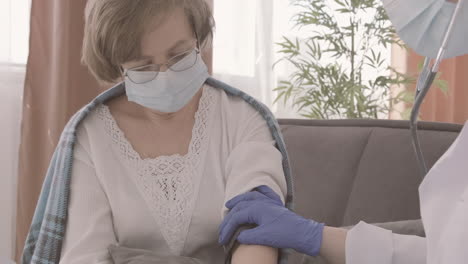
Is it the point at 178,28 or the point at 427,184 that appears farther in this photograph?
the point at 178,28

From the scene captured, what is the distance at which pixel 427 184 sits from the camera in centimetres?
82

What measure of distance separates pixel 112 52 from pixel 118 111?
0.17 meters

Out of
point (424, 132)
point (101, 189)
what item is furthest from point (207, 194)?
point (424, 132)

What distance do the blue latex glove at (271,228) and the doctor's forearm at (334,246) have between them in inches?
0.5

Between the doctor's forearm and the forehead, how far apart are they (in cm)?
54

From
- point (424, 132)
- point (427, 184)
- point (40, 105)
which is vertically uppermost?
point (427, 184)

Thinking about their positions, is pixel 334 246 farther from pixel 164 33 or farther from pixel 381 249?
pixel 164 33

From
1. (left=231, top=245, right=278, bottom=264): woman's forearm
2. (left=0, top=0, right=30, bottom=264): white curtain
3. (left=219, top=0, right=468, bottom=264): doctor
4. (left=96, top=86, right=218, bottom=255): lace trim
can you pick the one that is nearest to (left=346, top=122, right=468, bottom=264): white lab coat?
(left=219, top=0, right=468, bottom=264): doctor

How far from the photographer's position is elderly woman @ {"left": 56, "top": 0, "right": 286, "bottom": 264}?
1308 mm

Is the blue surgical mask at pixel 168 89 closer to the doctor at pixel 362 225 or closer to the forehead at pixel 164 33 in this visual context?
the forehead at pixel 164 33

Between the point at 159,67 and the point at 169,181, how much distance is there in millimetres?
266

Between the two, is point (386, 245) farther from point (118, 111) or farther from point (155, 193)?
point (118, 111)

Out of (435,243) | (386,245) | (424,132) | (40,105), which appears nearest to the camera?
(435,243)

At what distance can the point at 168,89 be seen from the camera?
1.37 m
